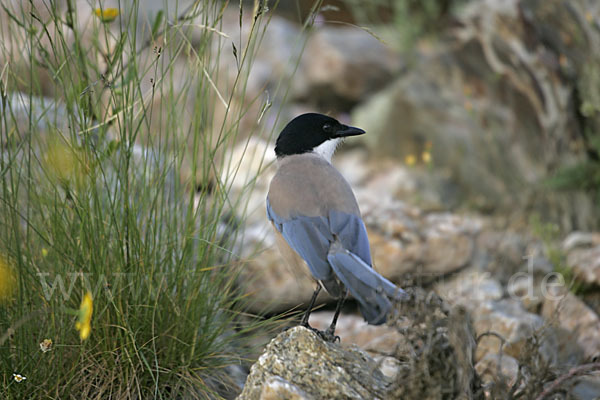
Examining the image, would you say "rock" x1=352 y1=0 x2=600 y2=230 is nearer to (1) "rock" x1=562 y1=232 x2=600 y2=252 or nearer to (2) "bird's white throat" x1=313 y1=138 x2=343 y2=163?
(1) "rock" x1=562 y1=232 x2=600 y2=252

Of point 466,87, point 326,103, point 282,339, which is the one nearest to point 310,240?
point 282,339

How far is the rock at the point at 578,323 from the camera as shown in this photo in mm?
3664

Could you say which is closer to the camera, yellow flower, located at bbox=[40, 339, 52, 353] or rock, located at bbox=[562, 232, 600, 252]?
yellow flower, located at bbox=[40, 339, 52, 353]

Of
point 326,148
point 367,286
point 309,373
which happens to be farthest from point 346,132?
point 309,373

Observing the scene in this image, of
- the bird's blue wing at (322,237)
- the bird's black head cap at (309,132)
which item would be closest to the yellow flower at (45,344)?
the bird's blue wing at (322,237)

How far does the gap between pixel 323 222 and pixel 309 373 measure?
576 millimetres

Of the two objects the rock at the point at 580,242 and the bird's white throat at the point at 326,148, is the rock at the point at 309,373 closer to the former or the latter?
the bird's white throat at the point at 326,148

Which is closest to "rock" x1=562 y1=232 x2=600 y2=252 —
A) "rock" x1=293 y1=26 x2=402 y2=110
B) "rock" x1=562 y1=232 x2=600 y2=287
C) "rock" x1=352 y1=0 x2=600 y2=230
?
"rock" x1=562 y1=232 x2=600 y2=287

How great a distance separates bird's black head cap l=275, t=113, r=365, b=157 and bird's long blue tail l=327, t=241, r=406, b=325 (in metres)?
0.78

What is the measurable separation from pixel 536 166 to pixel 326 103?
2.96m

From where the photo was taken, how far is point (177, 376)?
2.67 m

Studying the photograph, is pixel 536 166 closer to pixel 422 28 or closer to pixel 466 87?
pixel 466 87

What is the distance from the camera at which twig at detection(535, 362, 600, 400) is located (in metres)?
2.03

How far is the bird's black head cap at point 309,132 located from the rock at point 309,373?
3.05 ft
